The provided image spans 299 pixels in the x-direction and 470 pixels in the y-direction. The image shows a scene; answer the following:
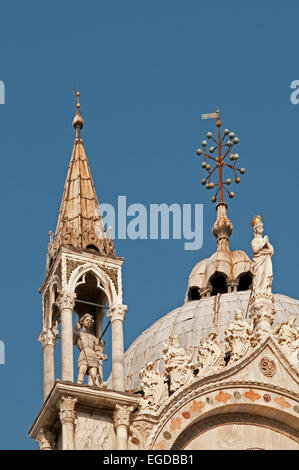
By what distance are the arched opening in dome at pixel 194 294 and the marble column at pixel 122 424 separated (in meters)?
11.2

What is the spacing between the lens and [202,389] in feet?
144

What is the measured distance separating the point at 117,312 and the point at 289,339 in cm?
417

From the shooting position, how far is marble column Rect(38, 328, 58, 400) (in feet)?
146

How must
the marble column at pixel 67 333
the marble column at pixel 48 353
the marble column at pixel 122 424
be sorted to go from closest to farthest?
the marble column at pixel 122 424, the marble column at pixel 67 333, the marble column at pixel 48 353

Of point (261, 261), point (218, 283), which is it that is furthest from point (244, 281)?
point (261, 261)

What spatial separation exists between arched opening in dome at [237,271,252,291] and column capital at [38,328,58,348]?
953 cm

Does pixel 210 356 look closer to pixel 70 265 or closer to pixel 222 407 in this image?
pixel 222 407

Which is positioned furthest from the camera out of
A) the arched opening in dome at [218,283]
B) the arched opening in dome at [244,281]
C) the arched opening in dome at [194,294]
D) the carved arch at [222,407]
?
the arched opening in dome at [194,294]

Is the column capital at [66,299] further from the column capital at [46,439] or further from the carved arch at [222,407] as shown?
the carved arch at [222,407]

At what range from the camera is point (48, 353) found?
44.9 m

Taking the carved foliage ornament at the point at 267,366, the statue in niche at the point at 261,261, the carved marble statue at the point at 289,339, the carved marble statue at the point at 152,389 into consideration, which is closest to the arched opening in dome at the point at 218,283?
the statue in niche at the point at 261,261

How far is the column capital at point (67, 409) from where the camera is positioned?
42.2 metres

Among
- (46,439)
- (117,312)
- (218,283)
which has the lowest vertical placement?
(46,439)

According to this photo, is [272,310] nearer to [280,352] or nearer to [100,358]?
[280,352]
